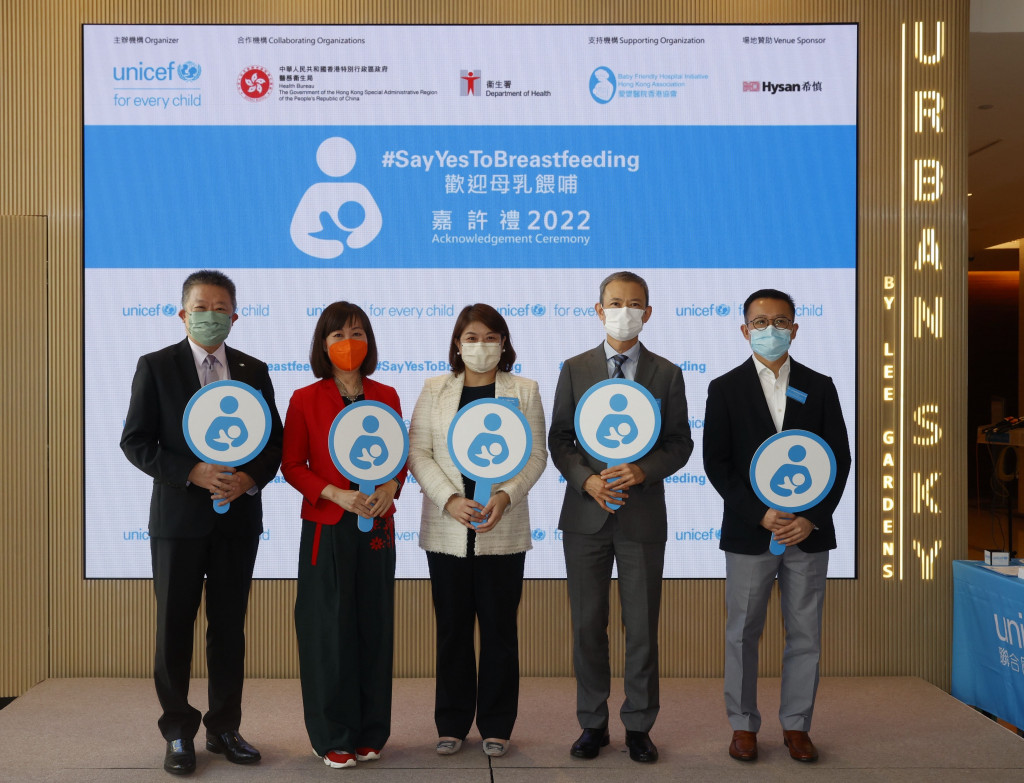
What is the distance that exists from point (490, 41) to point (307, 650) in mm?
2786

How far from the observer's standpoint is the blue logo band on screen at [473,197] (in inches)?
153

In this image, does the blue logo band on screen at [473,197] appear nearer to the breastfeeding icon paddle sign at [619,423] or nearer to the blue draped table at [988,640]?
the breastfeeding icon paddle sign at [619,423]

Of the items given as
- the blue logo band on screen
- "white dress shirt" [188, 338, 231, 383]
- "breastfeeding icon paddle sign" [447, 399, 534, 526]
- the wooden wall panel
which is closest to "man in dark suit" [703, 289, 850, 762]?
"breastfeeding icon paddle sign" [447, 399, 534, 526]

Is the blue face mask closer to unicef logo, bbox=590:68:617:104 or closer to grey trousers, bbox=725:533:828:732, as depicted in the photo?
grey trousers, bbox=725:533:828:732

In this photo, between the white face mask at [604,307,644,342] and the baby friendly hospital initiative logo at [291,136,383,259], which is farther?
the baby friendly hospital initiative logo at [291,136,383,259]

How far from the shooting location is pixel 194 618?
9.45ft

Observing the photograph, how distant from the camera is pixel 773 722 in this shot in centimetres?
333

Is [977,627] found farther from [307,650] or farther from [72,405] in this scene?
[72,405]

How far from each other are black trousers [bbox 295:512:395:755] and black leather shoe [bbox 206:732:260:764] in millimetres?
252

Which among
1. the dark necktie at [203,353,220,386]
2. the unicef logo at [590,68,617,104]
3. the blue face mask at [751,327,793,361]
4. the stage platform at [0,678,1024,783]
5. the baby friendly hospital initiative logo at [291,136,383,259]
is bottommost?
the stage platform at [0,678,1024,783]

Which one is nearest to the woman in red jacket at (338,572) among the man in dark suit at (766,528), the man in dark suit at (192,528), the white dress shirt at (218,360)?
the man in dark suit at (192,528)

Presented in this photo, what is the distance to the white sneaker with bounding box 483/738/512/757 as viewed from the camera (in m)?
2.90

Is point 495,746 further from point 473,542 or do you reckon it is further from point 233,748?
point 233,748

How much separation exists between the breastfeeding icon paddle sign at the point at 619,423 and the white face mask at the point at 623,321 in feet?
0.62
